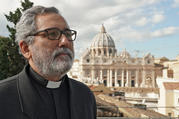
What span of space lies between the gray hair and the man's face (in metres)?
0.03

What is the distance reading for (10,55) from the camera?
9352 mm

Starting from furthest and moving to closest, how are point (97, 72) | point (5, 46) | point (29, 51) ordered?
point (97, 72), point (5, 46), point (29, 51)

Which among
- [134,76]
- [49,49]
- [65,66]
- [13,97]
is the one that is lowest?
[134,76]

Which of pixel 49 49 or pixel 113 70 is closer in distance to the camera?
pixel 49 49

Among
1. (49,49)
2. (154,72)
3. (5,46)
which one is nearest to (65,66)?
(49,49)

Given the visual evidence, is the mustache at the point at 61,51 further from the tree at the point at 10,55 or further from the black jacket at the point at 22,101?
the tree at the point at 10,55

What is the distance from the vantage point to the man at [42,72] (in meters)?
1.58

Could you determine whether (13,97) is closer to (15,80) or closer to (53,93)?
(15,80)

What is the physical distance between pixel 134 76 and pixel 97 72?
10117mm

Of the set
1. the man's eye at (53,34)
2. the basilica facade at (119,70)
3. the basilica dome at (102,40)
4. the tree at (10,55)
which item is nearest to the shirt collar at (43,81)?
the man's eye at (53,34)

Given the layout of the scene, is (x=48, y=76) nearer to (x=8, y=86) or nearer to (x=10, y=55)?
(x=8, y=86)

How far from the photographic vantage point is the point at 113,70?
73062 millimetres

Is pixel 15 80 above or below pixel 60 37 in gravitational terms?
below

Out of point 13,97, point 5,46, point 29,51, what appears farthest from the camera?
point 5,46
